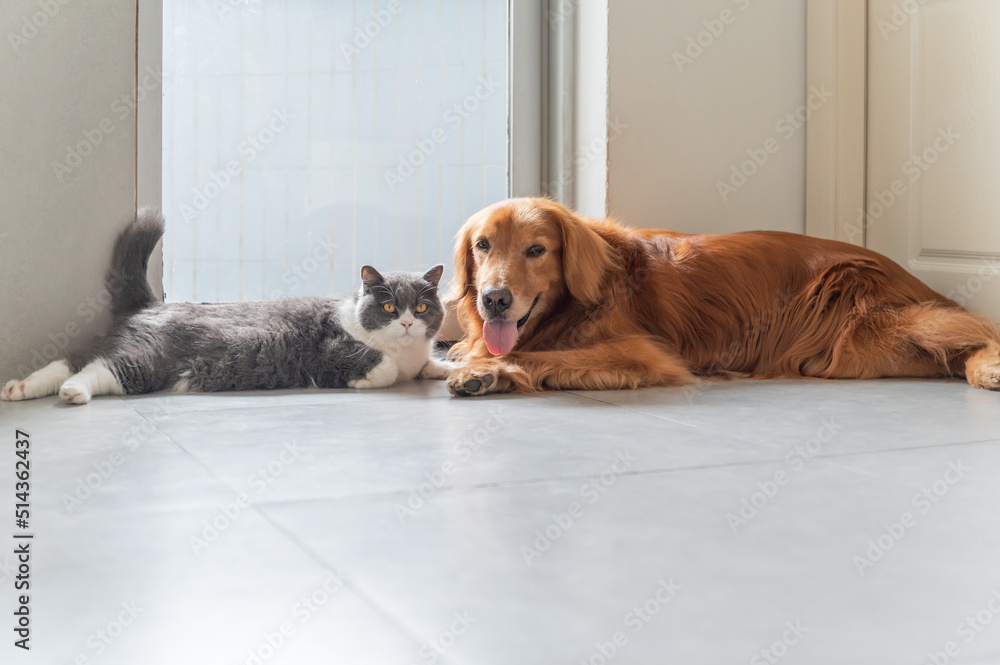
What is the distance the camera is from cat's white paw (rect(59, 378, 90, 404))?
1.94 m

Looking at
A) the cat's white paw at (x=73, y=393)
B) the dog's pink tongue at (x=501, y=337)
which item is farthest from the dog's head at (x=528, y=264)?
the cat's white paw at (x=73, y=393)

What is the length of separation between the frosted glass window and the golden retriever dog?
2.32ft

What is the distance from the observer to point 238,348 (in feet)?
7.34

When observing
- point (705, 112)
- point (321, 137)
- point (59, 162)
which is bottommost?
point (59, 162)

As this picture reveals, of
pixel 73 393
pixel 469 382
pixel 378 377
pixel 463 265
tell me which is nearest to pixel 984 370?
pixel 469 382

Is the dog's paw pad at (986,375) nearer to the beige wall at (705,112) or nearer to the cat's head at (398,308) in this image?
the beige wall at (705,112)

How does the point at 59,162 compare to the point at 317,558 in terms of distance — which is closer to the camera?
the point at 317,558

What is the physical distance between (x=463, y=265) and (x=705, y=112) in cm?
119

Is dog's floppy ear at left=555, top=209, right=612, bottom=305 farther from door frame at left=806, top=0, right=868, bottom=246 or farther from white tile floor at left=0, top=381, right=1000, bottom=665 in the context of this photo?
door frame at left=806, top=0, right=868, bottom=246

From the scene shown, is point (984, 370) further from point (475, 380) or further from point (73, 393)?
point (73, 393)

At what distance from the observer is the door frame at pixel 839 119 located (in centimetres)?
321

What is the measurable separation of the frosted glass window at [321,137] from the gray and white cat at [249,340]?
19.7 inches

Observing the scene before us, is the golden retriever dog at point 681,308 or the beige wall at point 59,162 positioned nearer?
the beige wall at point 59,162

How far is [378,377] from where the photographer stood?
2.30 meters
